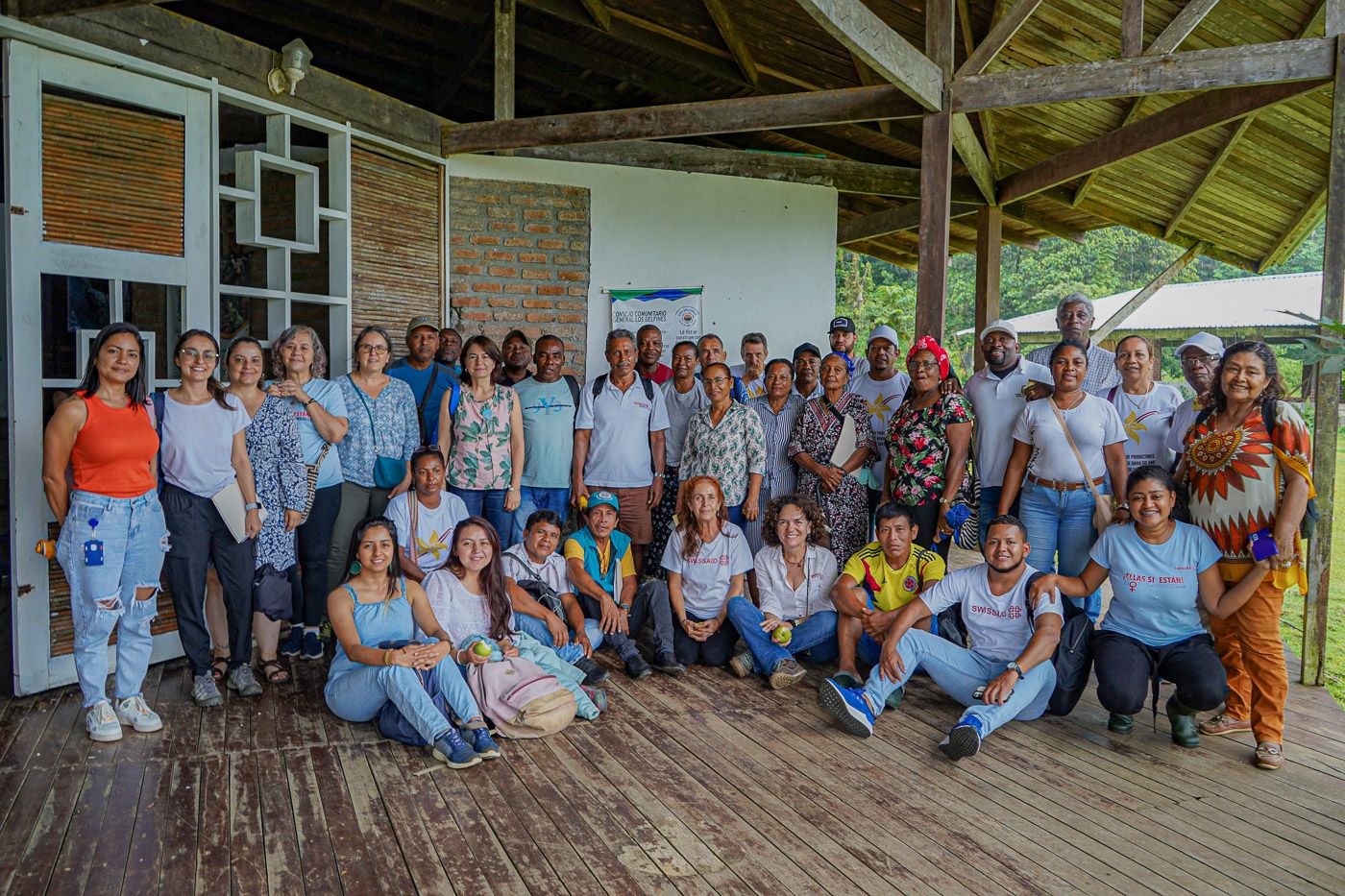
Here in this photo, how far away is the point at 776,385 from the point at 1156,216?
5.48 metres

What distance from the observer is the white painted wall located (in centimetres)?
678

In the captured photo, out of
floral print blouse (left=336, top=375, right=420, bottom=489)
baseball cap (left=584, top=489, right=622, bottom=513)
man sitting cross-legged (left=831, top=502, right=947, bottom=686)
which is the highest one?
floral print blouse (left=336, top=375, right=420, bottom=489)

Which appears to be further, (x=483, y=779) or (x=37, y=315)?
(x=37, y=315)

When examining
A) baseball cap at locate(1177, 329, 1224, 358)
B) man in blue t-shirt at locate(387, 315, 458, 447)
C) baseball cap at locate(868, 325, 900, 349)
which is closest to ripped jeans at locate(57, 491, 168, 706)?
man in blue t-shirt at locate(387, 315, 458, 447)

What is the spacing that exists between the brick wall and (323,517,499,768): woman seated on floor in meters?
2.99

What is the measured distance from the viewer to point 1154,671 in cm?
376

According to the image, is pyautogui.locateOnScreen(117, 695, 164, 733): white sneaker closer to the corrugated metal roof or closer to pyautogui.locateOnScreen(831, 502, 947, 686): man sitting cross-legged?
pyautogui.locateOnScreen(831, 502, 947, 686): man sitting cross-legged

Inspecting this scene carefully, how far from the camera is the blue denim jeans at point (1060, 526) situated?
4184mm

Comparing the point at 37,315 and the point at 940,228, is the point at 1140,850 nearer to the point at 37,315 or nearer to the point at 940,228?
the point at 940,228

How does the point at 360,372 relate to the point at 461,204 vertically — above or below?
below

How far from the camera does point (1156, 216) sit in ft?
28.2

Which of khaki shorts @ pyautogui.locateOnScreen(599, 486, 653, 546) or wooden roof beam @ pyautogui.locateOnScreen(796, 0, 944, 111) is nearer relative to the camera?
wooden roof beam @ pyautogui.locateOnScreen(796, 0, 944, 111)

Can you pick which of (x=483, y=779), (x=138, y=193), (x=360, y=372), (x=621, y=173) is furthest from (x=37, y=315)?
(x=621, y=173)

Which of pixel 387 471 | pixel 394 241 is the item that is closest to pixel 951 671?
pixel 387 471
